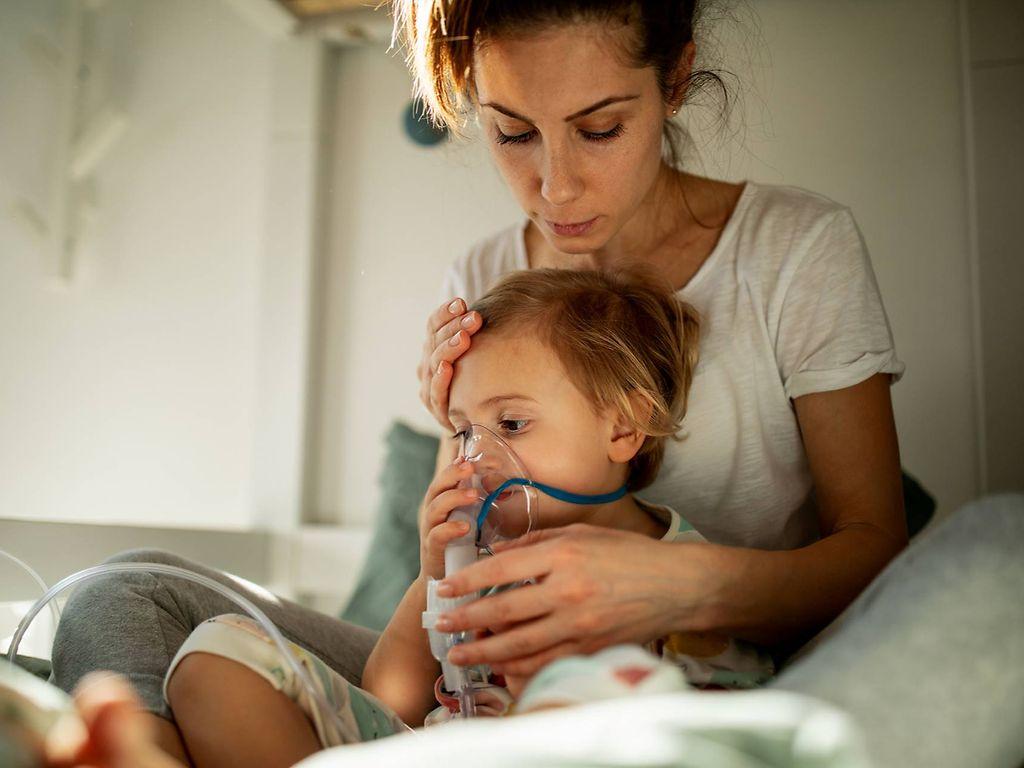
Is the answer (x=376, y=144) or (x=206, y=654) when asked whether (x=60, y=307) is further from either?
(x=206, y=654)

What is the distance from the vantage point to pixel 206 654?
→ 907 millimetres

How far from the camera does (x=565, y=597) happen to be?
880 millimetres

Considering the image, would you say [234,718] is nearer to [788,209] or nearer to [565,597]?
[565,597]

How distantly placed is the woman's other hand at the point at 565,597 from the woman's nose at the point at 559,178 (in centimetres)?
50

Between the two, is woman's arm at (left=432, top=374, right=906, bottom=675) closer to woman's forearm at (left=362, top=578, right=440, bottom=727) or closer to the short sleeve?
the short sleeve

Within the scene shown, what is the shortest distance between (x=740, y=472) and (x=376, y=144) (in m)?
1.64

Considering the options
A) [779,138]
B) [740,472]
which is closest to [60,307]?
[740,472]

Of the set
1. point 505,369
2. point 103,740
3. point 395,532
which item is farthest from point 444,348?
point 395,532

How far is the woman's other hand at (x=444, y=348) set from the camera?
127 cm

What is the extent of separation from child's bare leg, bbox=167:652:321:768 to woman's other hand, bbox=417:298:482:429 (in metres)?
0.50

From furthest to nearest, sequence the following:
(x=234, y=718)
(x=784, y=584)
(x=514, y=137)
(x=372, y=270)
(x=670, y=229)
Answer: (x=372, y=270), (x=670, y=229), (x=514, y=137), (x=784, y=584), (x=234, y=718)

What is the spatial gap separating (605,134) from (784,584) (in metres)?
0.62

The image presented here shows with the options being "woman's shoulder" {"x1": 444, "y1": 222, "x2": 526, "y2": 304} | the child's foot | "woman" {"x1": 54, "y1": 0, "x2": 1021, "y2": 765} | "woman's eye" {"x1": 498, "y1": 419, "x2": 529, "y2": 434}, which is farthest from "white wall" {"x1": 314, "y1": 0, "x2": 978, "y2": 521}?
the child's foot

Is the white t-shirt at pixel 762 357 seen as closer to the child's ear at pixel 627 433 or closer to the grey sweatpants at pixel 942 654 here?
the child's ear at pixel 627 433
